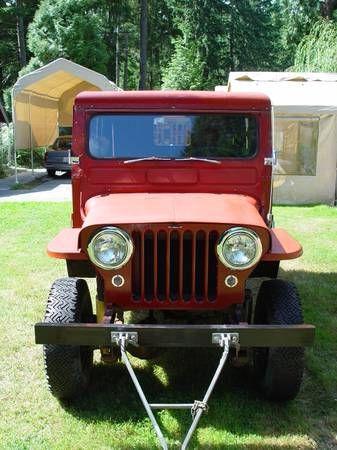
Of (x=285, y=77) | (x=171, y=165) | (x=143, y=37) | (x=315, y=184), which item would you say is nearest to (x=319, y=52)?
(x=285, y=77)

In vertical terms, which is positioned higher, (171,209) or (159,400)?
(171,209)

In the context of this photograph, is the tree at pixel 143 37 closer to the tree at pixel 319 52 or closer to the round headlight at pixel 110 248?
the tree at pixel 319 52

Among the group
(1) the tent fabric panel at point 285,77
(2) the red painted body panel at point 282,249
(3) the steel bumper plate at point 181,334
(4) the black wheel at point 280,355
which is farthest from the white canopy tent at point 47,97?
(3) the steel bumper plate at point 181,334

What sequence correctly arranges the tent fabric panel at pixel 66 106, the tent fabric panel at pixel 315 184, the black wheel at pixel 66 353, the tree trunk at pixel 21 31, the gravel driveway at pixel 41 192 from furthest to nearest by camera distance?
1. the tree trunk at pixel 21 31
2. the tent fabric panel at pixel 66 106
3. the gravel driveway at pixel 41 192
4. the tent fabric panel at pixel 315 184
5. the black wheel at pixel 66 353

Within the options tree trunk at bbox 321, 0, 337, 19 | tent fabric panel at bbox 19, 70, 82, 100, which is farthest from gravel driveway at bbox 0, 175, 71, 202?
tree trunk at bbox 321, 0, 337, 19

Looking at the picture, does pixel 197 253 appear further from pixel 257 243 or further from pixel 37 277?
pixel 37 277

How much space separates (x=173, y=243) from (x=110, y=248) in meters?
0.38

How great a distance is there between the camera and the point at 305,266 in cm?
761

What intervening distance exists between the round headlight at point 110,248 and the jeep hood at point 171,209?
0.24 ft

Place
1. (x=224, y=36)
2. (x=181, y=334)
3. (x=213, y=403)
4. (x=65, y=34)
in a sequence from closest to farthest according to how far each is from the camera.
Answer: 1. (x=181, y=334)
2. (x=213, y=403)
3. (x=65, y=34)
4. (x=224, y=36)

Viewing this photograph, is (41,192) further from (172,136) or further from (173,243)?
(173,243)

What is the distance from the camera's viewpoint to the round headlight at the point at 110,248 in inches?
137

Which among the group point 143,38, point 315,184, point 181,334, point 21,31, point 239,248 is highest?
point 21,31

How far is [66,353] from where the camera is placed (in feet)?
12.1
